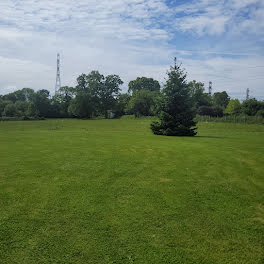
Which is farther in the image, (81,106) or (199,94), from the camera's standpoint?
(199,94)

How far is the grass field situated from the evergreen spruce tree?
15.0 meters

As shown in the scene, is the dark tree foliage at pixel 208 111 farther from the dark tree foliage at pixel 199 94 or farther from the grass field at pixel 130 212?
the grass field at pixel 130 212

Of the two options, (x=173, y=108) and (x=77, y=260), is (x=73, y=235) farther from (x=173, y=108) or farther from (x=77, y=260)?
(x=173, y=108)

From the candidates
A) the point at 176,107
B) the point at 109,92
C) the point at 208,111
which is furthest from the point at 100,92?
the point at 176,107

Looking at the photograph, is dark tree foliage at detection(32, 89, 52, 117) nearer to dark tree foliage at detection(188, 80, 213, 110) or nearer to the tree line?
the tree line

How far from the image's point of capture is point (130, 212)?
577 cm

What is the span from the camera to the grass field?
169 inches

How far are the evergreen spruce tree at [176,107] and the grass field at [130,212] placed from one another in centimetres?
1502

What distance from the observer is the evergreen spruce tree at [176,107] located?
2536 cm

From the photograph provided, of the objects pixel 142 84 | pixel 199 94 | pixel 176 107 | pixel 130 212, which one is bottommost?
pixel 130 212

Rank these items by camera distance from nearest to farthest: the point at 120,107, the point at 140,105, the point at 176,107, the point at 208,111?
the point at 176,107, the point at 140,105, the point at 208,111, the point at 120,107

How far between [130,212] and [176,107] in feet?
68.4

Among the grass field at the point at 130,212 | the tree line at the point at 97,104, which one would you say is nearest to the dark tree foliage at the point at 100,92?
the tree line at the point at 97,104

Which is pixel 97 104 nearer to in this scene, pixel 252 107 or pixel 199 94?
pixel 199 94
